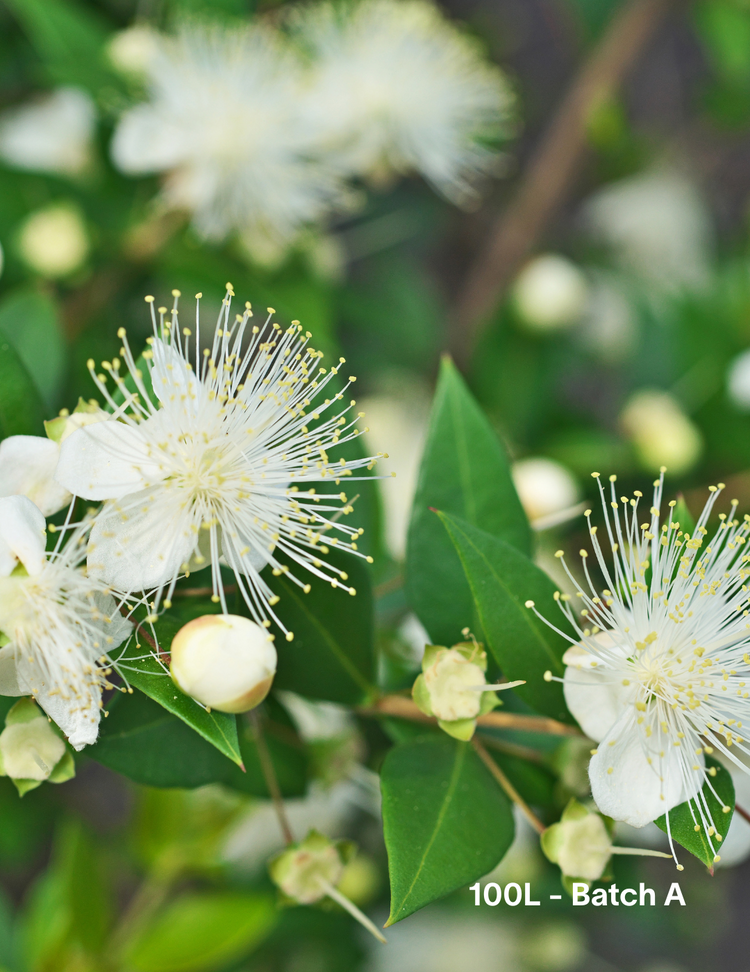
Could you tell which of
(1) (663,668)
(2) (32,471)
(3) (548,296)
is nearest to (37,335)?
(2) (32,471)

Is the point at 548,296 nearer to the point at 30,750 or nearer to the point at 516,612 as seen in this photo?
the point at 516,612

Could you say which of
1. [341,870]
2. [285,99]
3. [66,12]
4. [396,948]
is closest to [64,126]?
[66,12]

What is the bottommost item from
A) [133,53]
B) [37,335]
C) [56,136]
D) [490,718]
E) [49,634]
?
[490,718]

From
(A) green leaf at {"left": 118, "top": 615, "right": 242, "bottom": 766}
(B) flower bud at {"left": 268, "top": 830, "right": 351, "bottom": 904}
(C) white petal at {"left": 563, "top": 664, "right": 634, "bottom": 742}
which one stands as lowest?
(B) flower bud at {"left": 268, "top": 830, "right": 351, "bottom": 904}

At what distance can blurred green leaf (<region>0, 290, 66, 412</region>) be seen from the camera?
4.19ft

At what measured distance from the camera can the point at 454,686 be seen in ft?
2.68

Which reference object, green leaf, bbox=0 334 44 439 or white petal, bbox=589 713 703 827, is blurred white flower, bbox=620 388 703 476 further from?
green leaf, bbox=0 334 44 439

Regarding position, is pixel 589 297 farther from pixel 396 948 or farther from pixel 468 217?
pixel 396 948

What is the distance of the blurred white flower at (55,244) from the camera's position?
146 centimetres

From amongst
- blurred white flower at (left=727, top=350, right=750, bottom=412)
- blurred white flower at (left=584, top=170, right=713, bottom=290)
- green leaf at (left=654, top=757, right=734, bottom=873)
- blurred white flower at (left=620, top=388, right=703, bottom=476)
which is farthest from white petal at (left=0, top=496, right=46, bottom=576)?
blurred white flower at (left=584, top=170, right=713, bottom=290)

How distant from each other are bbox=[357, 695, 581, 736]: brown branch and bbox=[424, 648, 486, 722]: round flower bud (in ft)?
0.13

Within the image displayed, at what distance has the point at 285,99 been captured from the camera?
4.83 ft

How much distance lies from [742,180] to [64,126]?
2078mm

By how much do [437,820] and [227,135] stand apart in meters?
1.20
